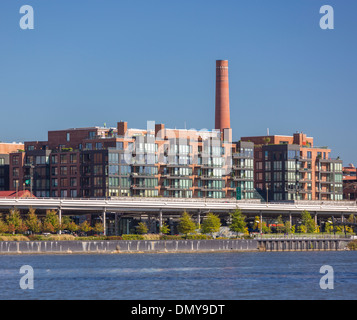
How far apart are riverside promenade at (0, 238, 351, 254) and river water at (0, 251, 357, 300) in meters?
3.68

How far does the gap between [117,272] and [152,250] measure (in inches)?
1700

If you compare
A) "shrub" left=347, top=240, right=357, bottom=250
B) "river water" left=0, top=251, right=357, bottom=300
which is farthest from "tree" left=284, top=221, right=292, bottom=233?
"river water" left=0, top=251, right=357, bottom=300

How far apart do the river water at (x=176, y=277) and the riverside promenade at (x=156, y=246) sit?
3680mm

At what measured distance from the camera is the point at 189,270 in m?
105

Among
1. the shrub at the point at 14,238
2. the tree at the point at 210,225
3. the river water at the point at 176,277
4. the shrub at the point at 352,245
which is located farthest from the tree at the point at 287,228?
the shrub at the point at 14,238

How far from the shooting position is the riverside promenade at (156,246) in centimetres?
13638

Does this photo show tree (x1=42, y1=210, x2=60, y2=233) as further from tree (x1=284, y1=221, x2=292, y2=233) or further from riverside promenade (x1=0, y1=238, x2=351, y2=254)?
tree (x1=284, y1=221, x2=292, y2=233)

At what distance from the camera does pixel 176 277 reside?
314 ft

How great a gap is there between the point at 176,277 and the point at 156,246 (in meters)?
49.3

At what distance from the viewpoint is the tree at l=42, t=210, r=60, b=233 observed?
161m
